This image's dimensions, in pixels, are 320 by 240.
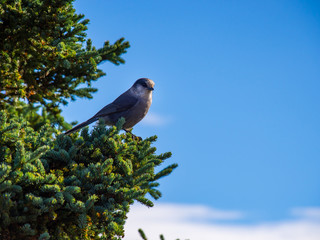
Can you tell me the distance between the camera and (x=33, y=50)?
7.19 metres

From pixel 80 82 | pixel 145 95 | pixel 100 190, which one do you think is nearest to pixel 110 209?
pixel 100 190

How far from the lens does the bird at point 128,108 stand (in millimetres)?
7520

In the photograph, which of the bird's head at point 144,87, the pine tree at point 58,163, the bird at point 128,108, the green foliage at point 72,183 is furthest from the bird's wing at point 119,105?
the green foliage at point 72,183

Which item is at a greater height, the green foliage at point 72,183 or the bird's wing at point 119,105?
the bird's wing at point 119,105

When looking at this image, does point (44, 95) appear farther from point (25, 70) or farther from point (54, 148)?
point (54, 148)

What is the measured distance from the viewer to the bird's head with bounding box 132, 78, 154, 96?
793cm

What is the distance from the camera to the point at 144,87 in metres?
8.00

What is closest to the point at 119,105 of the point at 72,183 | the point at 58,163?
the point at 58,163

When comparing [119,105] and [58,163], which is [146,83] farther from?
[58,163]

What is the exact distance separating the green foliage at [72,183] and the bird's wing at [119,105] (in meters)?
1.90

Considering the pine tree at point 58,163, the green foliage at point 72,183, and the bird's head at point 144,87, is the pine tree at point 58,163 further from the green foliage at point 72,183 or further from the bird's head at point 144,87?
the bird's head at point 144,87

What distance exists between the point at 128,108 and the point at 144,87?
64 cm

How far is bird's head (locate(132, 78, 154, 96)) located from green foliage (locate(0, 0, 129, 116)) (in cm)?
71

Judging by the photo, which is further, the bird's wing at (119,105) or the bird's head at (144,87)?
the bird's head at (144,87)
